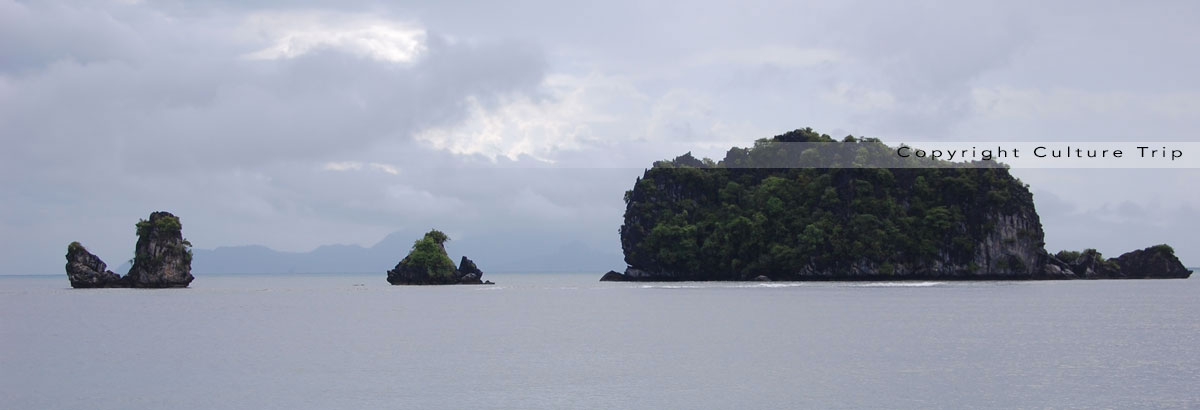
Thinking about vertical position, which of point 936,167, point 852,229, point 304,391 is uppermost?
point 936,167

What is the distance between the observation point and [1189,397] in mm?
22844

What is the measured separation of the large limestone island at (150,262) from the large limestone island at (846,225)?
50.3 m

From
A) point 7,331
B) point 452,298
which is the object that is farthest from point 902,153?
point 7,331

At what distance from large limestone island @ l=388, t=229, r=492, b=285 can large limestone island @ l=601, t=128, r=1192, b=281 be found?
2090 centimetres

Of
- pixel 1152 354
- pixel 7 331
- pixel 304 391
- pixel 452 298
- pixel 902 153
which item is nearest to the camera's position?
pixel 304 391

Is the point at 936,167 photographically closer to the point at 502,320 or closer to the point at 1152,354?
the point at 502,320

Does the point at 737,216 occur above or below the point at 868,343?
above

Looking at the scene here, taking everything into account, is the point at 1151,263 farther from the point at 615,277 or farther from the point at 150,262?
the point at 150,262

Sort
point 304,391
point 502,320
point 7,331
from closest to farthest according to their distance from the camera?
point 304,391 → point 7,331 → point 502,320

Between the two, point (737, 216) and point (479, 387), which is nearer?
point (479, 387)

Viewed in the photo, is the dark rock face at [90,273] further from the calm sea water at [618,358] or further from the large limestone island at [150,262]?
the calm sea water at [618,358]

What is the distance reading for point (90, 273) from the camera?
316 feet

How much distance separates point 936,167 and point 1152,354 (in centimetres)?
8309

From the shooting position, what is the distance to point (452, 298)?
74.8 meters
